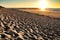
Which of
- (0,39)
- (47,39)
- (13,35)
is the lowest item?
(0,39)

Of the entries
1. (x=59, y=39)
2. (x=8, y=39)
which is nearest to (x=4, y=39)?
(x=8, y=39)

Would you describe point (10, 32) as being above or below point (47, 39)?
below

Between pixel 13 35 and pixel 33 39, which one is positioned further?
pixel 33 39

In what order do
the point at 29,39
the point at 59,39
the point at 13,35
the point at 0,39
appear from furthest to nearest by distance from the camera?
the point at 59,39 → the point at 29,39 → the point at 13,35 → the point at 0,39

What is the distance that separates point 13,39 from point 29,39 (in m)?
1.10

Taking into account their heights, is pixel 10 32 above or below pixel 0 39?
above

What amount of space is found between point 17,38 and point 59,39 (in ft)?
10.5

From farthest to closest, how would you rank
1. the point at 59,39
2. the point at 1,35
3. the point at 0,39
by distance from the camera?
the point at 59,39 → the point at 1,35 → the point at 0,39

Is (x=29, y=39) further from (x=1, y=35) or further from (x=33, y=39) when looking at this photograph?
(x=1, y=35)

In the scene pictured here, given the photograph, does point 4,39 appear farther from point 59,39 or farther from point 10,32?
point 59,39

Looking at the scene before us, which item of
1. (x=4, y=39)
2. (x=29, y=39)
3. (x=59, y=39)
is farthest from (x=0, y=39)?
(x=59, y=39)

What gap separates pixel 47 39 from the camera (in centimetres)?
697

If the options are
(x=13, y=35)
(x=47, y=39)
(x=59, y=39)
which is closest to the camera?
(x=13, y=35)

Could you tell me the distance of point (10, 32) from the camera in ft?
17.7
